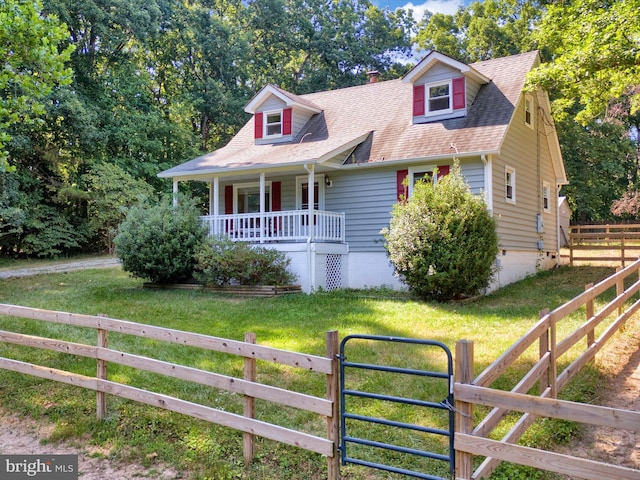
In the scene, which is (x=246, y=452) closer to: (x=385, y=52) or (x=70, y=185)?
(x=70, y=185)

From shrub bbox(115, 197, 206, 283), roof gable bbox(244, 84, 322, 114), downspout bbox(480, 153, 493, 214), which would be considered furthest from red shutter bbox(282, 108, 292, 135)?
downspout bbox(480, 153, 493, 214)

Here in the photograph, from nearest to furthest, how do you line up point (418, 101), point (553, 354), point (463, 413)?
point (463, 413)
point (553, 354)
point (418, 101)

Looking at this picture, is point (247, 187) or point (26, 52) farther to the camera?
point (247, 187)

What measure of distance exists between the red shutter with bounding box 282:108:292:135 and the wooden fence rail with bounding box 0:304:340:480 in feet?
39.1

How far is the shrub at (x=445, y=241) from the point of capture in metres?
10.6

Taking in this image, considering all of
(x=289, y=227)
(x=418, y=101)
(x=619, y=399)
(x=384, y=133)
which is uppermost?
(x=418, y=101)

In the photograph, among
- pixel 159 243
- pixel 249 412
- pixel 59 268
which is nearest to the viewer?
A: pixel 249 412

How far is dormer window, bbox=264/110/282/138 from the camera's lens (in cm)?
1692

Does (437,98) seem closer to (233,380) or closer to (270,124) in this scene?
(270,124)

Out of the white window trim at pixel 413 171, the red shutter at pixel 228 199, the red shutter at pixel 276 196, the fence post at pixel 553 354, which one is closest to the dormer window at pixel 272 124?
the red shutter at pixel 276 196

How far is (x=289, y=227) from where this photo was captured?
Answer: 44.7 ft

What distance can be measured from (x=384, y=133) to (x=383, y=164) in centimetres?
162

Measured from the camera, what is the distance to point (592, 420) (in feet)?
8.84

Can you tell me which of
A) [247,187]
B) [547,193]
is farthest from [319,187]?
[547,193]
